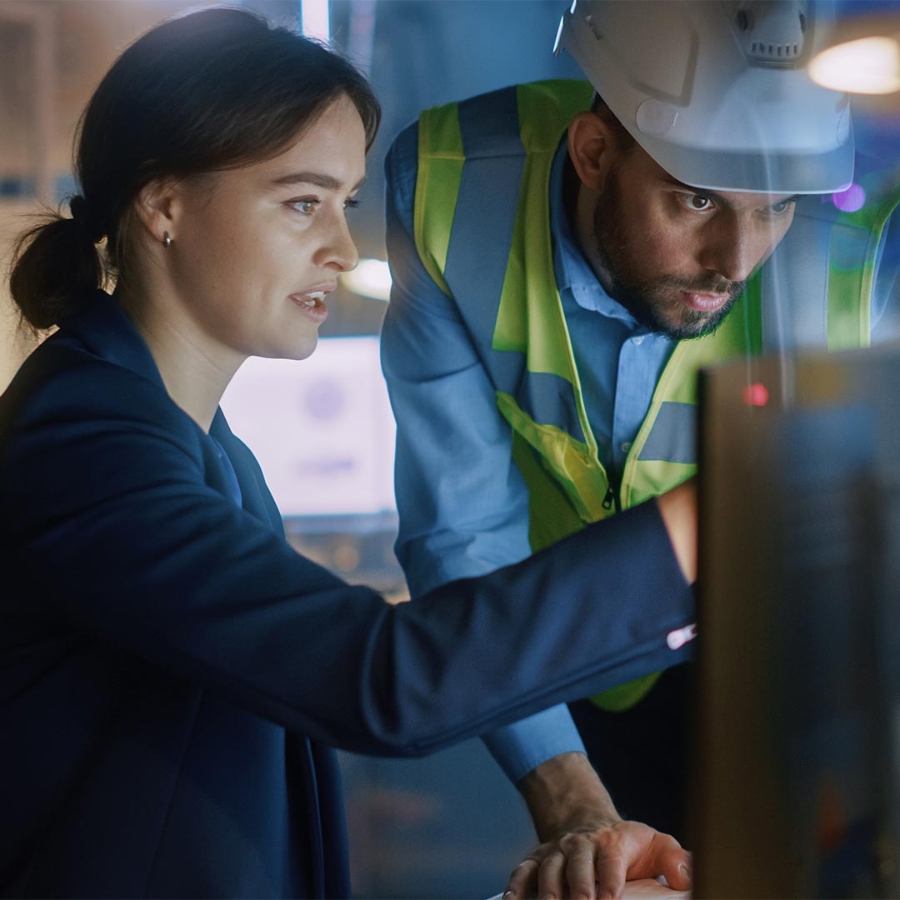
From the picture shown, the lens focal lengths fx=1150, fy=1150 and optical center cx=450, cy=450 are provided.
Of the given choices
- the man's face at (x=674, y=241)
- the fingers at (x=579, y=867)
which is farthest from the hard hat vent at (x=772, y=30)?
the fingers at (x=579, y=867)

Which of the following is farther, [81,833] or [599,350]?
[599,350]

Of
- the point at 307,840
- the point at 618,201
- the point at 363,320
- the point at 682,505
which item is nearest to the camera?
the point at 682,505

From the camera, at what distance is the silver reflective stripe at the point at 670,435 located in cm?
121

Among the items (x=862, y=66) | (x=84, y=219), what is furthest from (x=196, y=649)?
(x=862, y=66)

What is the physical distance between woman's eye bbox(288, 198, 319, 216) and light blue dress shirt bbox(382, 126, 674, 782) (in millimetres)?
320

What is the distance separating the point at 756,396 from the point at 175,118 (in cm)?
60

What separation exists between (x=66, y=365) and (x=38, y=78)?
535 millimetres

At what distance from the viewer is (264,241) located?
94 centimetres

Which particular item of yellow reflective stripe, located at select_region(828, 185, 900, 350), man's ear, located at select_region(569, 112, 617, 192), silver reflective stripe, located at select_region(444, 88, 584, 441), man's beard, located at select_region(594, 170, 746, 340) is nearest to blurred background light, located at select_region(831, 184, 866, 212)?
yellow reflective stripe, located at select_region(828, 185, 900, 350)

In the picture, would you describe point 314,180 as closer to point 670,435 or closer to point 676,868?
point 670,435

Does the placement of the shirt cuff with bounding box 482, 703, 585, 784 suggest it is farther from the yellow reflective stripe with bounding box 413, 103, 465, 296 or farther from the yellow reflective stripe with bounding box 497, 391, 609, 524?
the yellow reflective stripe with bounding box 413, 103, 465, 296

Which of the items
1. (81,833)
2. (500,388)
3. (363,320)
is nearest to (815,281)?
(500,388)

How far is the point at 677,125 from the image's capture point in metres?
1.07

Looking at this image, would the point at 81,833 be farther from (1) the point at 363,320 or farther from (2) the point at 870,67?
(2) the point at 870,67
